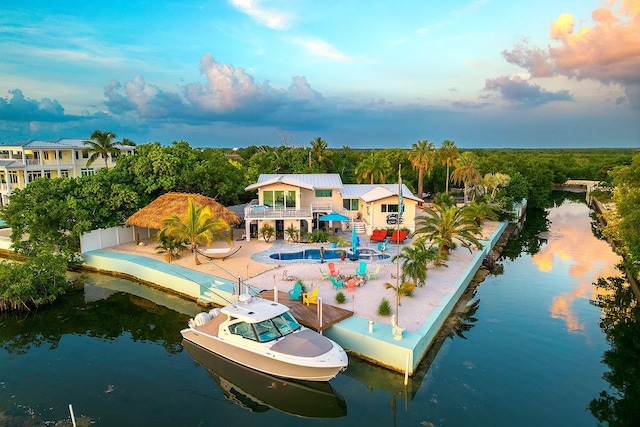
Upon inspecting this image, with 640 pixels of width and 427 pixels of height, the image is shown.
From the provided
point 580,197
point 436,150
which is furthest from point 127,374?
point 580,197

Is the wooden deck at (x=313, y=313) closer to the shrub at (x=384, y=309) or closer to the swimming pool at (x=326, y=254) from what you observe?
the shrub at (x=384, y=309)

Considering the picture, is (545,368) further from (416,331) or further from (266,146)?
(266,146)

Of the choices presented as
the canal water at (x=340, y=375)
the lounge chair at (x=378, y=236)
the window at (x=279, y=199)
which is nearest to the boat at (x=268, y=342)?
the canal water at (x=340, y=375)

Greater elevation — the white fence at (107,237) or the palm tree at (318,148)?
the palm tree at (318,148)

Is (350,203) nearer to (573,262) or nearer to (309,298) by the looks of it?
(573,262)

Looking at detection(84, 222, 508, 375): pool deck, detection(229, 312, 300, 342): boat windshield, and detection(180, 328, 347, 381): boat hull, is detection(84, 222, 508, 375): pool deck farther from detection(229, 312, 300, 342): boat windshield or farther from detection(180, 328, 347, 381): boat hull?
detection(229, 312, 300, 342): boat windshield

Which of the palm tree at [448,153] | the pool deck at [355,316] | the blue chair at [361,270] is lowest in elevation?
the pool deck at [355,316]
